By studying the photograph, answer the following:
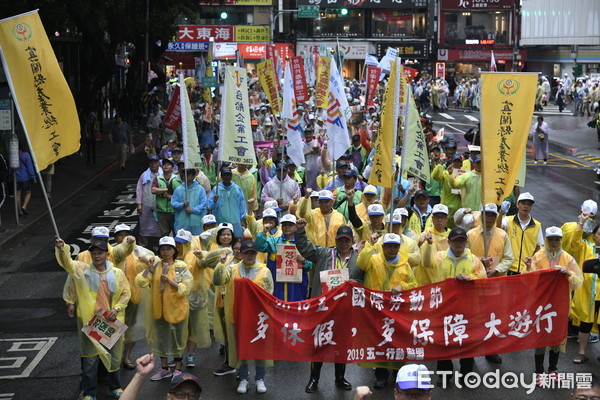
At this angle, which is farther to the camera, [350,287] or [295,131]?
[295,131]

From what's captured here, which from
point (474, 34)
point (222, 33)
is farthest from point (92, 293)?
point (474, 34)

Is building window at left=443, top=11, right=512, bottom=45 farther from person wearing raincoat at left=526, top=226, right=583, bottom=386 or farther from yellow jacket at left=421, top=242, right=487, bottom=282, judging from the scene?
yellow jacket at left=421, top=242, right=487, bottom=282

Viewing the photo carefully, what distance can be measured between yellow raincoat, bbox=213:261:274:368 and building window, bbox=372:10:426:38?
2403 inches

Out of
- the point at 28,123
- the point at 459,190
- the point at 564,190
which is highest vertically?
the point at 28,123

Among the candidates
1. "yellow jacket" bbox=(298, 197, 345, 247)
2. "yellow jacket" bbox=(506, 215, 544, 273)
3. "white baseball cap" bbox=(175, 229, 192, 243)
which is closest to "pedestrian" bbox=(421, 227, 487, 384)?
"yellow jacket" bbox=(506, 215, 544, 273)

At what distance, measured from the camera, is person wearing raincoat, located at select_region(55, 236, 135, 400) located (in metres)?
8.84

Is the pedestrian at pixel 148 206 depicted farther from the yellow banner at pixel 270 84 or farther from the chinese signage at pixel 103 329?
the yellow banner at pixel 270 84

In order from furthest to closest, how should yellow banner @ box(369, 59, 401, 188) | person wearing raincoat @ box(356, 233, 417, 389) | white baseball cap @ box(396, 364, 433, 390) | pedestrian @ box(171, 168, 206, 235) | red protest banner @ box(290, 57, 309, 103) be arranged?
red protest banner @ box(290, 57, 309, 103)
pedestrian @ box(171, 168, 206, 235)
yellow banner @ box(369, 59, 401, 188)
person wearing raincoat @ box(356, 233, 417, 389)
white baseball cap @ box(396, 364, 433, 390)

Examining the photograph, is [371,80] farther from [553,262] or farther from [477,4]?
[477,4]

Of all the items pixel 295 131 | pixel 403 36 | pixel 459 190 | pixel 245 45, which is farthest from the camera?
pixel 403 36

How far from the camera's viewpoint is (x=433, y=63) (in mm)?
69250

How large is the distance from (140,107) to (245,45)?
42.7ft

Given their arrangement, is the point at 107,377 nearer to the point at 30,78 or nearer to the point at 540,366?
the point at 30,78

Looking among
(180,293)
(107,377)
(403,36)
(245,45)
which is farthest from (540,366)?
(403,36)
